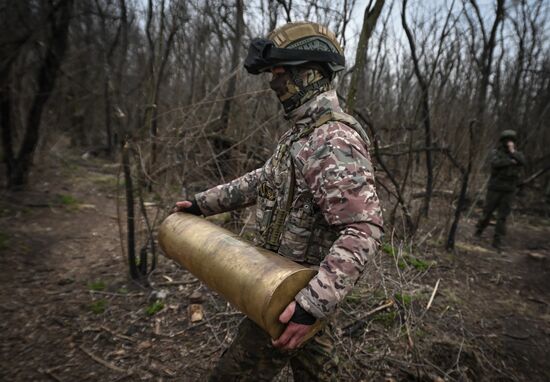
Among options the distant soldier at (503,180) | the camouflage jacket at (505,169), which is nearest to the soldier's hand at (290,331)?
the distant soldier at (503,180)

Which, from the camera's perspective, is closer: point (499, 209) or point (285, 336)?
point (285, 336)

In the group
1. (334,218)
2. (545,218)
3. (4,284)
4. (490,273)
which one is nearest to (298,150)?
(334,218)

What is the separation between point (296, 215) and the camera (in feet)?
5.65

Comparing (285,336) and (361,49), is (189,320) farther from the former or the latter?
(361,49)

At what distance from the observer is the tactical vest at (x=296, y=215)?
5.56 feet

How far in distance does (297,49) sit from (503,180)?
6474 mm

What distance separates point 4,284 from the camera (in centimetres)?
360

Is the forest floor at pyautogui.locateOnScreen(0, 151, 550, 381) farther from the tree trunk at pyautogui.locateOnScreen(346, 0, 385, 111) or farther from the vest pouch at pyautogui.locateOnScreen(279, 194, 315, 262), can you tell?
the tree trunk at pyautogui.locateOnScreen(346, 0, 385, 111)

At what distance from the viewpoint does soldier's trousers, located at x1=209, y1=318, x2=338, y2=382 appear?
1.74m

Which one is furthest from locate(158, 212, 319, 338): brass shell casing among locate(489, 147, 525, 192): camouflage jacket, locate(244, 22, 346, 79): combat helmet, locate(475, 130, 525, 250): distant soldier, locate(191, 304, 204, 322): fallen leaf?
locate(489, 147, 525, 192): camouflage jacket

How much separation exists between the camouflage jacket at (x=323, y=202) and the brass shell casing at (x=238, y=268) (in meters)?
0.09

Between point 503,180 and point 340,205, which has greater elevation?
point 340,205

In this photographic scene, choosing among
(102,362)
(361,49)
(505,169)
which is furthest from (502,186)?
(102,362)

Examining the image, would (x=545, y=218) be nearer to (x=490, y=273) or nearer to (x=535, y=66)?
(x=490, y=273)
